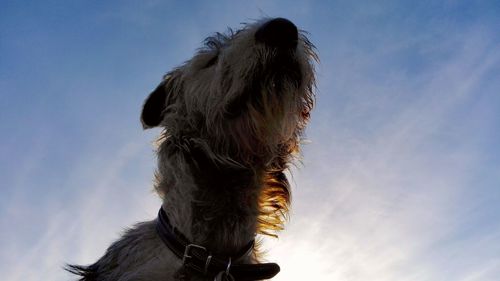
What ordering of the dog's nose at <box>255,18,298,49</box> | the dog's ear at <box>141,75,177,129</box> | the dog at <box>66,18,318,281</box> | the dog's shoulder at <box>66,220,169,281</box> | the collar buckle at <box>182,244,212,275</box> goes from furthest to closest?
1. the dog's ear at <box>141,75,177,129</box>
2. the dog's nose at <box>255,18,298,49</box>
3. the dog's shoulder at <box>66,220,169,281</box>
4. the dog at <box>66,18,318,281</box>
5. the collar buckle at <box>182,244,212,275</box>

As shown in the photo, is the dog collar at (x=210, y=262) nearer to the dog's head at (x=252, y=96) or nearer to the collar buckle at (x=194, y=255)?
the collar buckle at (x=194, y=255)

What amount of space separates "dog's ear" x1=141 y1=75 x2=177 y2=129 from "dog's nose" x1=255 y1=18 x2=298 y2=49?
1288mm

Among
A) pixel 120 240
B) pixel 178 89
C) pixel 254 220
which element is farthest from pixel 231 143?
pixel 120 240

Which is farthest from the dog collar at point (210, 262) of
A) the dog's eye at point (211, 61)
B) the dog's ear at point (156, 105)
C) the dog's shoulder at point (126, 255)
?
the dog's eye at point (211, 61)

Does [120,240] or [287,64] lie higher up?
[287,64]

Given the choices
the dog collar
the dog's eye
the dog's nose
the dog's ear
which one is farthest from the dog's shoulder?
the dog's nose

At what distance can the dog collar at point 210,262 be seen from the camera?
137 inches

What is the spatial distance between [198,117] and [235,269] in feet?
4.50

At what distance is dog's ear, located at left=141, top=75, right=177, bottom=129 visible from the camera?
4.83 meters

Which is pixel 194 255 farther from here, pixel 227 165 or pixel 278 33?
pixel 278 33

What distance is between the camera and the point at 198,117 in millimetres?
4234

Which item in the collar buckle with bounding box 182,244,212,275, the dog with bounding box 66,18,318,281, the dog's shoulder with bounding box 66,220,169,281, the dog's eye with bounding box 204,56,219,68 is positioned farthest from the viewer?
the dog's eye with bounding box 204,56,219,68

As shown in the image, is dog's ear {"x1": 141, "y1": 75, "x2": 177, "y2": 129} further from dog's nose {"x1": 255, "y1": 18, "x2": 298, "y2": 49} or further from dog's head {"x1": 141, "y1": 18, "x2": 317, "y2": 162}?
dog's nose {"x1": 255, "y1": 18, "x2": 298, "y2": 49}

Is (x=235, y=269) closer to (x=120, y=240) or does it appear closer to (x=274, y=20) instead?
(x=120, y=240)
